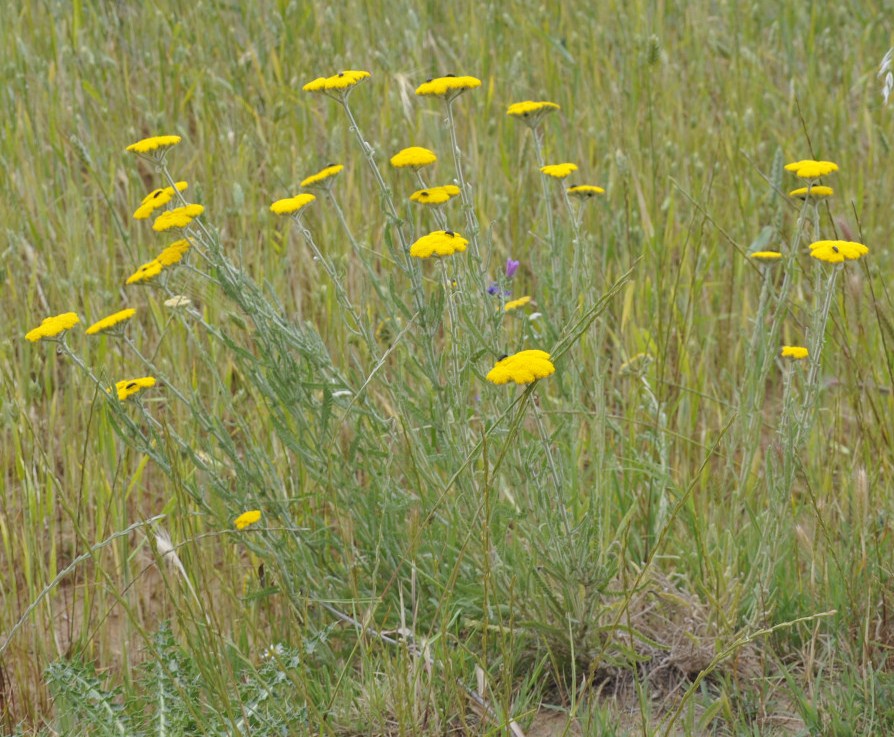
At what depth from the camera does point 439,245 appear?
60.0 inches

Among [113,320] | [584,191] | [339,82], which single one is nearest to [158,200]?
[113,320]

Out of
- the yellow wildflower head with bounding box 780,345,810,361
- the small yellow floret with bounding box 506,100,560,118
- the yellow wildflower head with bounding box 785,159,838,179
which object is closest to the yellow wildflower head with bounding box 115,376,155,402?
the small yellow floret with bounding box 506,100,560,118

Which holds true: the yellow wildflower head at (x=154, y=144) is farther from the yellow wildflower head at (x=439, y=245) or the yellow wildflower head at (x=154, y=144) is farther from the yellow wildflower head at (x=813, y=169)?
the yellow wildflower head at (x=813, y=169)

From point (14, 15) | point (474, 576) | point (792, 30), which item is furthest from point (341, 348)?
point (792, 30)

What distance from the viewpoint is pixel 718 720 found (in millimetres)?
1688

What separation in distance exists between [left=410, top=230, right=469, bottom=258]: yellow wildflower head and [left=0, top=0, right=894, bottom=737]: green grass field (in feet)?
0.36

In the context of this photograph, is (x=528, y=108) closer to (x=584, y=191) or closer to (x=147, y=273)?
(x=584, y=191)

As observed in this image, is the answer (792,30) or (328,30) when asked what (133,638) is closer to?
(328,30)

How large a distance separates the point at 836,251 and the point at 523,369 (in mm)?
572

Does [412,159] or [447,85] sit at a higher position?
[447,85]

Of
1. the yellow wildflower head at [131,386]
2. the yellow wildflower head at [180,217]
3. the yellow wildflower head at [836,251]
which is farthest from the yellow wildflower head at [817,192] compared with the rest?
the yellow wildflower head at [131,386]

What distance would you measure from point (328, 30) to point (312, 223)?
1.12m

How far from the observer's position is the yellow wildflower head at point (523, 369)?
4.29ft

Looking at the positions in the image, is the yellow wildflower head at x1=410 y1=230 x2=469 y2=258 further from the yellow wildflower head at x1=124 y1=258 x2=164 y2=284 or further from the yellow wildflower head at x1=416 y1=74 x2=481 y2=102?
the yellow wildflower head at x1=124 y1=258 x2=164 y2=284
